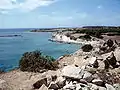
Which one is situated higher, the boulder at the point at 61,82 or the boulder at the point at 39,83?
the boulder at the point at 61,82

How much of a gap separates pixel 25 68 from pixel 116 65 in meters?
5.58

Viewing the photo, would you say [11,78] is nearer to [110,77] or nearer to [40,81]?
[40,81]

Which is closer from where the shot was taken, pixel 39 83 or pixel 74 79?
pixel 74 79

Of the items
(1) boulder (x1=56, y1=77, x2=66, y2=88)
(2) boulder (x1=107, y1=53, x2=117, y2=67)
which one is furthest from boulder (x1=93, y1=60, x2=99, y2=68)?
(1) boulder (x1=56, y1=77, x2=66, y2=88)

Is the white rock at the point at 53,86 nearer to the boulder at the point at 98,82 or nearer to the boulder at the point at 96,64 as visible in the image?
the boulder at the point at 98,82

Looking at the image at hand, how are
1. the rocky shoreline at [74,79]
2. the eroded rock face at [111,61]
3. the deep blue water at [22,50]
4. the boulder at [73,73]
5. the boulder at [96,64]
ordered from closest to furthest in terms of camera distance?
1. the rocky shoreline at [74,79]
2. the boulder at [73,73]
3. the boulder at [96,64]
4. the eroded rock face at [111,61]
5. the deep blue water at [22,50]

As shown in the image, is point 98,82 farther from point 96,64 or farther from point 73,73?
point 96,64

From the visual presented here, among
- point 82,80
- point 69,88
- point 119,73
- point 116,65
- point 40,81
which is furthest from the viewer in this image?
point 116,65

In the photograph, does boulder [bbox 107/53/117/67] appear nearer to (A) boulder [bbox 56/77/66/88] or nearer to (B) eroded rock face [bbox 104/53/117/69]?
(B) eroded rock face [bbox 104/53/117/69]

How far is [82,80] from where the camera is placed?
10859 millimetres

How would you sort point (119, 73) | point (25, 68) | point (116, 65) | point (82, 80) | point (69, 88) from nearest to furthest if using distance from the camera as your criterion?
point (69, 88) < point (82, 80) < point (119, 73) < point (116, 65) < point (25, 68)

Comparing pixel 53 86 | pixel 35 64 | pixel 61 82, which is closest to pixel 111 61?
pixel 35 64

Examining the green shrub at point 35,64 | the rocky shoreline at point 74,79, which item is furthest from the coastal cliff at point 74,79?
the green shrub at point 35,64

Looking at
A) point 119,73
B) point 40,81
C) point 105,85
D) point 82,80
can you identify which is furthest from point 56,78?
point 119,73
